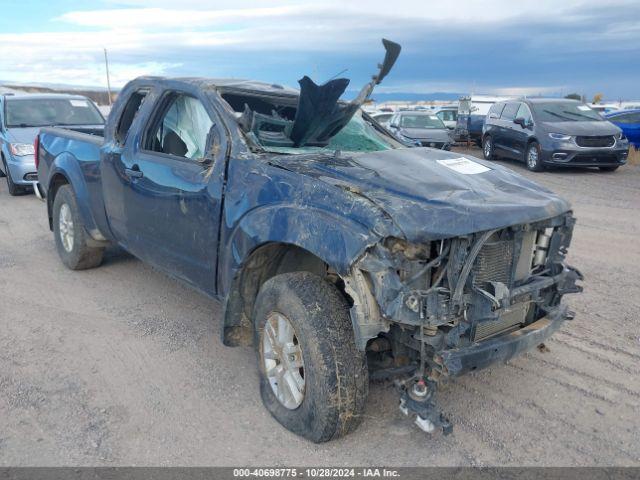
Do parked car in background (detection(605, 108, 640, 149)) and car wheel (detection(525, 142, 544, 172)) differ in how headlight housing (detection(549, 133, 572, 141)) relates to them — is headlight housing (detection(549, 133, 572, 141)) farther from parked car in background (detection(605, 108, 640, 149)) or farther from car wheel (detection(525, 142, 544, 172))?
parked car in background (detection(605, 108, 640, 149))

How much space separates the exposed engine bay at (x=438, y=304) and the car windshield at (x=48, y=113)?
9.26m

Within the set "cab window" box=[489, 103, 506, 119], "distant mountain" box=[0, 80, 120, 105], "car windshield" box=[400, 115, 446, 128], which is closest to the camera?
"cab window" box=[489, 103, 506, 119]

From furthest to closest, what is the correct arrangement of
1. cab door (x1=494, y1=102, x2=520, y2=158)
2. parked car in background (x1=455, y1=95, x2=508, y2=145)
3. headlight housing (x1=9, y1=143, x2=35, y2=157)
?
parked car in background (x1=455, y1=95, x2=508, y2=145)
cab door (x1=494, y1=102, x2=520, y2=158)
headlight housing (x1=9, y1=143, x2=35, y2=157)

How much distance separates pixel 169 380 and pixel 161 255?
966mm

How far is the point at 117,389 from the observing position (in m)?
3.73

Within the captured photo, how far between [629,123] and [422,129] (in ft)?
20.1

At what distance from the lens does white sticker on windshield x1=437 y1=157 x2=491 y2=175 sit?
3.59 m

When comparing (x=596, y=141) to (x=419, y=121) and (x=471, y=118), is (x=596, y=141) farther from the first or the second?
(x=471, y=118)

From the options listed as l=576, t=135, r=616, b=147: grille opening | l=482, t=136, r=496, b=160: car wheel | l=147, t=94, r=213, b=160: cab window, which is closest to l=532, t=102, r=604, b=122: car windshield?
l=576, t=135, r=616, b=147: grille opening

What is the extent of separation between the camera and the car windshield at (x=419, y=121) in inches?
697

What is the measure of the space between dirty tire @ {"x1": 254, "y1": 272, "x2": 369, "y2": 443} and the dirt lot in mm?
160

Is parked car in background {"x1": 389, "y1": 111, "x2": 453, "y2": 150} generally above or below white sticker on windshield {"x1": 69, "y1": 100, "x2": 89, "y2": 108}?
below

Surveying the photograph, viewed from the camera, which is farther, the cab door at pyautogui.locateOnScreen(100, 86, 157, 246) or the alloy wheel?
the cab door at pyautogui.locateOnScreen(100, 86, 157, 246)

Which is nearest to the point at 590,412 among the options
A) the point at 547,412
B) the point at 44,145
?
the point at 547,412
